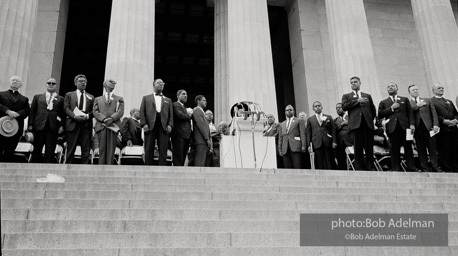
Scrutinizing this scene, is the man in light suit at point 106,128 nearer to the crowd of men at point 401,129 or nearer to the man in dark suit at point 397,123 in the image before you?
the crowd of men at point 401,129

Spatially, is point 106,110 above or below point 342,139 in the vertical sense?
above

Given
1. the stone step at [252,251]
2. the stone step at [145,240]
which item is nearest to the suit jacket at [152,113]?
the stone step at [145,240]

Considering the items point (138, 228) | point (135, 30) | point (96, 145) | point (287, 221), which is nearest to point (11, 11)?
point (135, 30)

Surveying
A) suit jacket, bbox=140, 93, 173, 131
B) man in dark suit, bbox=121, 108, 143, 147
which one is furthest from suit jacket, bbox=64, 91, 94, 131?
man in dark suit, bbox=121, 108, 143, 147

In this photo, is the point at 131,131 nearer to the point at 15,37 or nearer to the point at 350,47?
the point at 15,37

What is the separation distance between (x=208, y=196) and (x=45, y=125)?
4.57 m

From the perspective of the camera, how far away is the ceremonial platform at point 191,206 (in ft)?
19.0

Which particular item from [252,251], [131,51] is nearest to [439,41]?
[131,51]

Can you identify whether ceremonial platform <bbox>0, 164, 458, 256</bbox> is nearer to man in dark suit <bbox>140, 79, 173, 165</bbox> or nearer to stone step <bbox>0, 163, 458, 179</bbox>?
stone step <bbox>0, 163, 458, 179</bbox>

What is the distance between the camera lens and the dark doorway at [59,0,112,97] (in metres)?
28.1

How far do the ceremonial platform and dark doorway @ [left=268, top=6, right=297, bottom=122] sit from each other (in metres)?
20.0

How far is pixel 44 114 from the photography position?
995 centimetres

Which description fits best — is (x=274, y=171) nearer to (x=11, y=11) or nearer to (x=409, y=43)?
(x=11, y=11)

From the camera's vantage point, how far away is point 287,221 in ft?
22.1
